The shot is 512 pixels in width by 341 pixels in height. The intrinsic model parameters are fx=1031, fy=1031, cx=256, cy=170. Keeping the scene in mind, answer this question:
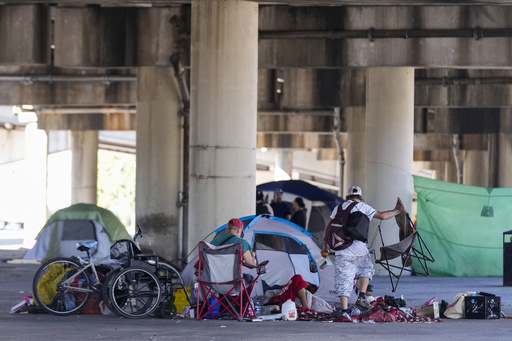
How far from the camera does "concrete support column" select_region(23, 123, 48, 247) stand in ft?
131

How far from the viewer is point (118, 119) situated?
38.6 metres

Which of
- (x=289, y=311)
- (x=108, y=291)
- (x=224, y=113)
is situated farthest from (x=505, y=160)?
(x=108, y=291)

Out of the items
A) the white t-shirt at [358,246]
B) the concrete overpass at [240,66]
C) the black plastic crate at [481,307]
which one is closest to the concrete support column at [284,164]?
the concrete overpass at [240,66]

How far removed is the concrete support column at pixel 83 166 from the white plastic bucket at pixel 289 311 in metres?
30.5

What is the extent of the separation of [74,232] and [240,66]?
30.7 feet

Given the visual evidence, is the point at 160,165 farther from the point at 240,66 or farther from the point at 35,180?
the point at 35,180

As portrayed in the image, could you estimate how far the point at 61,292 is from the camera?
1352cm

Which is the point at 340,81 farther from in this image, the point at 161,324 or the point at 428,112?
the point at 161,324

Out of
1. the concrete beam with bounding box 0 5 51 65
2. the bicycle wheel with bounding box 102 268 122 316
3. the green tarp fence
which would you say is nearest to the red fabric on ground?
the bicycle wheel with bounding box 102 268 122 316

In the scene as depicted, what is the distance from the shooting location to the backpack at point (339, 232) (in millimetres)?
13703

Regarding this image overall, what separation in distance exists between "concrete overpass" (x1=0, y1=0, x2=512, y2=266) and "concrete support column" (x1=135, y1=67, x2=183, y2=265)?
3cm

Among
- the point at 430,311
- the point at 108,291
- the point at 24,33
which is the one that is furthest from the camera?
the point at 24,33

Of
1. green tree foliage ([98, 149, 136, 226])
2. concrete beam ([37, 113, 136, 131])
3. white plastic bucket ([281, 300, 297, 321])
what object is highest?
concrete beam ([37, 113, 136, 131])

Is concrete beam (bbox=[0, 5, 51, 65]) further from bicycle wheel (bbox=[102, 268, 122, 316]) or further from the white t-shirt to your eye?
the white t-shirt
